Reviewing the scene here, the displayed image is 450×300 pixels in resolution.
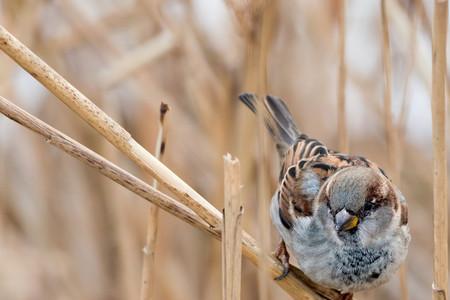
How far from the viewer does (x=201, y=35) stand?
291 centimetres

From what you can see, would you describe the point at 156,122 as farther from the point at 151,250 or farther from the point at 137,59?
the point at 151,250

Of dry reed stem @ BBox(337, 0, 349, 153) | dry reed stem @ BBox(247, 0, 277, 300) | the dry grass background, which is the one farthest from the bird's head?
the dry grass background

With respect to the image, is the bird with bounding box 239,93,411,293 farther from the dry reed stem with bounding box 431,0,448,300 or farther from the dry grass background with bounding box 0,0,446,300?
the dry grass background with bounding box 0,0,446,300

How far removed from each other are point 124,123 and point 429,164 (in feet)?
4.39

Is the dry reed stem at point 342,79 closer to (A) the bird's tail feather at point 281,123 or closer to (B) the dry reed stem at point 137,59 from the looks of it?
(A) the bird's tail feather at point 281,123

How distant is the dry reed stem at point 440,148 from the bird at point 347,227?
0.33m

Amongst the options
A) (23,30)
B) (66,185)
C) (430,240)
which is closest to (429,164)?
(430,240)

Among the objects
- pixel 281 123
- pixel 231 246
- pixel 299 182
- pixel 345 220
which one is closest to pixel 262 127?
pixel 231 246

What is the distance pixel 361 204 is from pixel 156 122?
4.51 ft

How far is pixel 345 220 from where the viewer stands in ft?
5.92

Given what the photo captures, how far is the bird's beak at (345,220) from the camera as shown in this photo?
5.93 feet

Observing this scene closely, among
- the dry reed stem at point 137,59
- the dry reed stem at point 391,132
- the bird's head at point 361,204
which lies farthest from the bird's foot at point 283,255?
the dry reed stem at point 137,59

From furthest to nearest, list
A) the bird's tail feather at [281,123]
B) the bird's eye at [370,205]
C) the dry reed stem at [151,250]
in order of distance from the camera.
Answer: the bird's tail feather at [281,123]
the bird's eye at [370,205]
the dry reed stem at [151,250]

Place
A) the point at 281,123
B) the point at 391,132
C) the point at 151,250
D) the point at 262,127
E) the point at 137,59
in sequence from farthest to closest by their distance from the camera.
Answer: the point at 137,59 < the point at 281,123 < the point at 391,132 < the point at 151,250 < the point at 262,127
